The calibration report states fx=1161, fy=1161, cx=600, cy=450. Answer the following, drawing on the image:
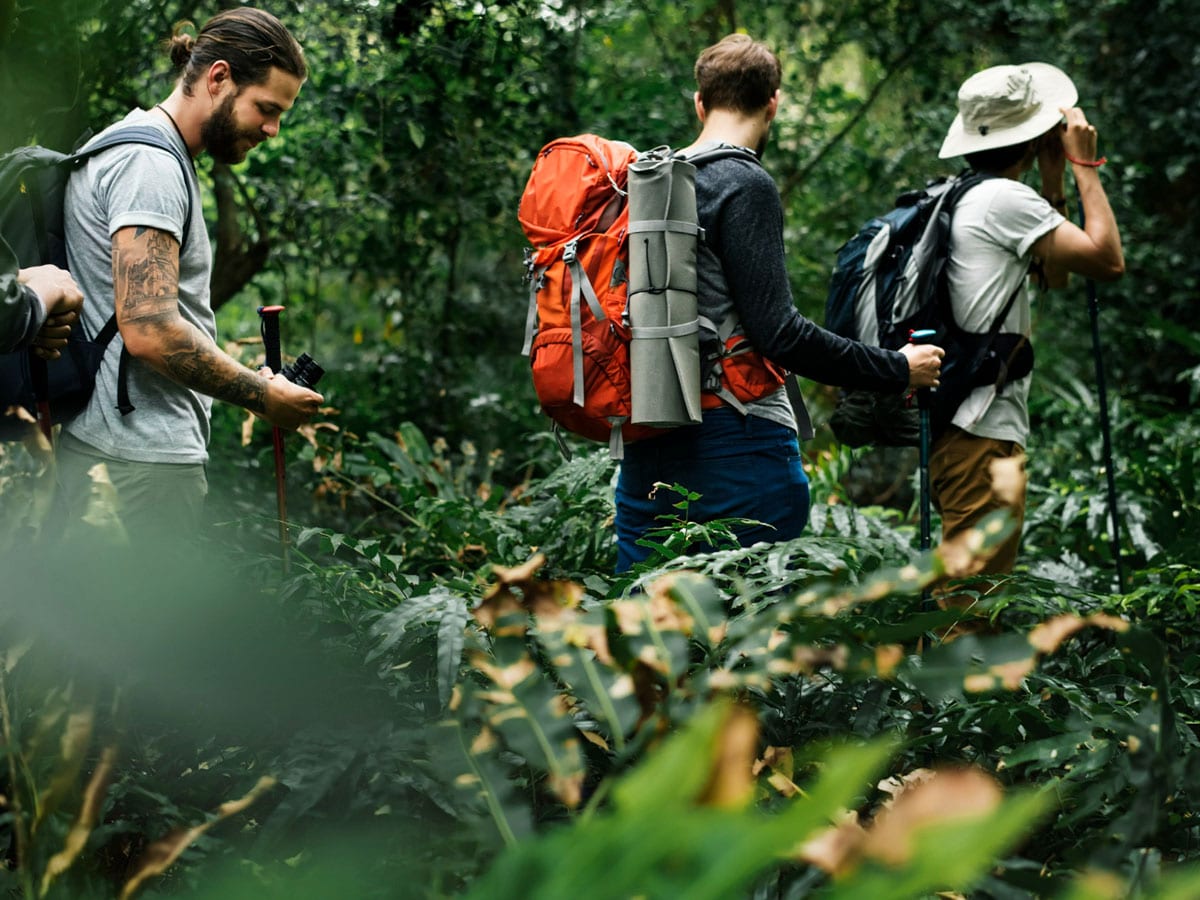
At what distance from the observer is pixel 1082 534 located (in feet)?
17.8

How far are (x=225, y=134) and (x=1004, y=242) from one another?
2.38m

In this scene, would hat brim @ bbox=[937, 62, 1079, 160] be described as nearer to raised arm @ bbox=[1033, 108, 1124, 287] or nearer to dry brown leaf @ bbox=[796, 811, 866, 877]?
raised arm @ bbox=[1033, 108, 1124, 287]

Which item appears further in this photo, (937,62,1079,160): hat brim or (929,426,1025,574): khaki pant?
(937,62,1079,160): hat brim

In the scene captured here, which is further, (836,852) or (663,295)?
(663,295)

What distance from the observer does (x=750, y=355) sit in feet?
10.4

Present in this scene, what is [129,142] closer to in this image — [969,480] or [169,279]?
[169,279]

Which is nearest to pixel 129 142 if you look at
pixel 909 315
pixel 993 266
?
pixel 909 315

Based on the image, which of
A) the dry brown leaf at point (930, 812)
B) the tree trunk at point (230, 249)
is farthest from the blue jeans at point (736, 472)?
the tree trunk at point (230, 249)

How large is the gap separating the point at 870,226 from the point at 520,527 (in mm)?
1788

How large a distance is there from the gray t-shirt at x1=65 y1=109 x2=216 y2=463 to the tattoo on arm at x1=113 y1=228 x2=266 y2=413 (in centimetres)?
4

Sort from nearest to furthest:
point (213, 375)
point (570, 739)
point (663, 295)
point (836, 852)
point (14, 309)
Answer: point (836, 852)
point (570, 739)
point (14, 309)
point (213, 375)
point (663, 295)

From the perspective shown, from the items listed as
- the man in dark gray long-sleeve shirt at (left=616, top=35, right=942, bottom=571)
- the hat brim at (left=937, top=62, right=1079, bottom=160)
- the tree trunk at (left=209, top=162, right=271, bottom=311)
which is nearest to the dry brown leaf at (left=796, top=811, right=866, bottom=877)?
the man in dark gray long-sleeve shirt at (left=616, top=35, right=942, bottom=571)

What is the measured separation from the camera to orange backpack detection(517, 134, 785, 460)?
3115 mm

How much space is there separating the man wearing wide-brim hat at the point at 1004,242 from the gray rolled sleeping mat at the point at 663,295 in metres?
1.22
